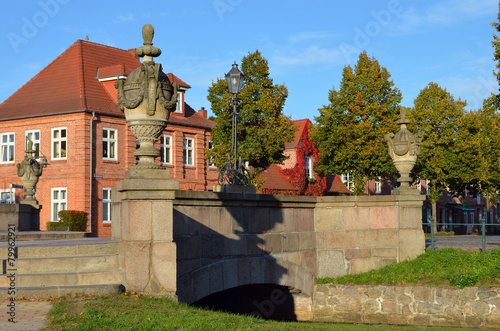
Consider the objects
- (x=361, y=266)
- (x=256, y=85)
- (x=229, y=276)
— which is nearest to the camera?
(x=229, y=276)

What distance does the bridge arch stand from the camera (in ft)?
39.5

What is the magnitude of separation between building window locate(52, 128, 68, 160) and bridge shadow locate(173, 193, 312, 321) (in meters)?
23.9

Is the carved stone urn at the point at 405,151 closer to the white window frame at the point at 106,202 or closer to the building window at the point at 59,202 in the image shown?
the white window frame at the point at 106,202

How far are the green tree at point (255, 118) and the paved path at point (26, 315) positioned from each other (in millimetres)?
29379

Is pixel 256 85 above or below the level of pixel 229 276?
above

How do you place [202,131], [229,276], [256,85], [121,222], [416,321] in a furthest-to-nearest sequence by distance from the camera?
[202,131]
[256,85]
[416,321]
[229,276]
[121,222]

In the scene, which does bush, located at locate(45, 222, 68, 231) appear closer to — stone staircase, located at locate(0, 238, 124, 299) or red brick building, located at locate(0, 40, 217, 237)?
red brick building, located at locate(0, 40, 217, 237)

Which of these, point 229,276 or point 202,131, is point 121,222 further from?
point 202,131

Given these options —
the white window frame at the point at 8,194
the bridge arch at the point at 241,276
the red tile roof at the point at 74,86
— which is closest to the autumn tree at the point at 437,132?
the red tile roof at the point at 74,86

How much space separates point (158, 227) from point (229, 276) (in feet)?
9.74

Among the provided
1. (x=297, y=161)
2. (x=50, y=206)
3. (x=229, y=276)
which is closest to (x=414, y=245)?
(x=229, y=276)

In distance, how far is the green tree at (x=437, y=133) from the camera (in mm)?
45062

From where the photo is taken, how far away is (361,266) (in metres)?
17.4

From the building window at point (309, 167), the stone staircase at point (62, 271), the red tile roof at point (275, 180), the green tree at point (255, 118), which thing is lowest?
the stone staircase at point (62, 271)
